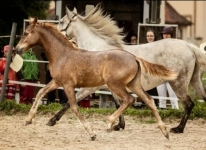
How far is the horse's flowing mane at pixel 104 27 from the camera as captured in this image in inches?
456

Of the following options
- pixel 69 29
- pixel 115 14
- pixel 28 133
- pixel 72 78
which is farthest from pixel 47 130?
pixel 115 14

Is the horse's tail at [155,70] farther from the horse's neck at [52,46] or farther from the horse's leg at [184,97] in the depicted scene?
the horse's leg at [184,97]

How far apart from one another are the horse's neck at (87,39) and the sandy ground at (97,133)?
1.34 meters

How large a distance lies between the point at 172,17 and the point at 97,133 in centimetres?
3805

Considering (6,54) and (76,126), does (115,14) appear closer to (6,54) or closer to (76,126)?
(6,54)

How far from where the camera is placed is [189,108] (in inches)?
437

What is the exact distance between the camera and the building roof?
46772 millimetres

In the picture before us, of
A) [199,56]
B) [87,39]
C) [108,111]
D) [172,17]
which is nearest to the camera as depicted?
[199,56]

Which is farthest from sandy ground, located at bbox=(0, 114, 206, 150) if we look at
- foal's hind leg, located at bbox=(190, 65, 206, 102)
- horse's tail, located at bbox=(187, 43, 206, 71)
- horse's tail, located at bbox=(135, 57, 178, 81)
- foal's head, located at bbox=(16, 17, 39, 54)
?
foal's head, located at bbox=(16, 17, 39, 54)

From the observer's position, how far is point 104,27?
11734 mm

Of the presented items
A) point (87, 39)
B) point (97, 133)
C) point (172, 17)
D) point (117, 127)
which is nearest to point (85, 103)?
point (87, 39)

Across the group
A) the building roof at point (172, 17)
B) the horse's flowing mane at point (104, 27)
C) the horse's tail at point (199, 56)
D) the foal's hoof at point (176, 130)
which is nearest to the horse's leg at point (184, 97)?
the foal's hoof at point (176, 130)

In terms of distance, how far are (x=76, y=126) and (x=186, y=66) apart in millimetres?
2115

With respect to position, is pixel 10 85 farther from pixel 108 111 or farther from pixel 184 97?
pixel 184 97
